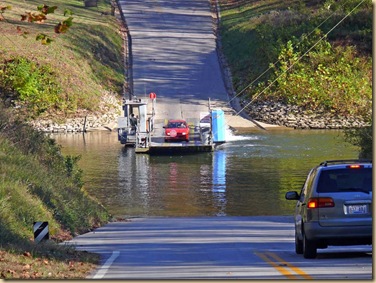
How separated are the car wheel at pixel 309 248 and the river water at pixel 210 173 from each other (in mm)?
15072

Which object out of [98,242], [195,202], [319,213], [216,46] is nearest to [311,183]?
[319,213]

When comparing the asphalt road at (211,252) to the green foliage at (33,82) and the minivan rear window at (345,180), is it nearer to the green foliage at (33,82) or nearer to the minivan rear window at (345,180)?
the minivan rear window at (345,180)

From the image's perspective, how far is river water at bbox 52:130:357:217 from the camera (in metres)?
33.8

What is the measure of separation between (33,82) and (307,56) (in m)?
19.7

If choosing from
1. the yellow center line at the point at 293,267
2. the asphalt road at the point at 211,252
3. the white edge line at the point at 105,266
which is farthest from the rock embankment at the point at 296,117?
the white edge line at the point at 105,266

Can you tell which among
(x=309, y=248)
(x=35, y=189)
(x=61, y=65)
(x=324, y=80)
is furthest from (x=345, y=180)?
(x=61, y=65)

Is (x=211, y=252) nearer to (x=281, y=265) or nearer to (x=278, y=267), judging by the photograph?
(x=281, y=265)

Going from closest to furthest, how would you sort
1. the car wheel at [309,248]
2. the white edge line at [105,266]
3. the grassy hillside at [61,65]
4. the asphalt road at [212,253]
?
the asphalt road at [212,253] → the white edge line at [105,266] → the car wheel at [309,248] → the grassy hillside at [61,65]

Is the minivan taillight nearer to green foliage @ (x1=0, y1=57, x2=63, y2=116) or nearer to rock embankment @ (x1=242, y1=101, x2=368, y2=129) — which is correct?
green foliage @ (x1=0, y1=57, x2=63, y2=116)

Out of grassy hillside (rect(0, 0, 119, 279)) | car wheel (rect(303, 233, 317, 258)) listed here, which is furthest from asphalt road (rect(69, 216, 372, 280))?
grassy hillside (rect(0, 0, 119, 279))

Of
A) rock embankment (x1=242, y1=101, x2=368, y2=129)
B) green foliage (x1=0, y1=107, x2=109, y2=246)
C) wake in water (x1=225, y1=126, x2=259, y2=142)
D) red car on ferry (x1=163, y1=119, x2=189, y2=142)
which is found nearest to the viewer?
green foliage (x1=0, y1=107, x2=109, y2=246)

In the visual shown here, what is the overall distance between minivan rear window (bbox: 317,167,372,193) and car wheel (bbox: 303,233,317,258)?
872 mm

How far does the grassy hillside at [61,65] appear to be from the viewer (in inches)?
2467

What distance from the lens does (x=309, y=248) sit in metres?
16.2
